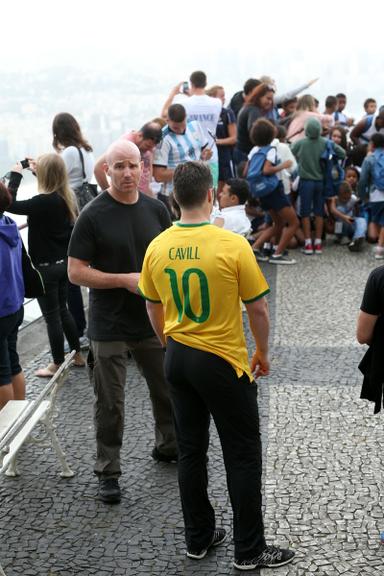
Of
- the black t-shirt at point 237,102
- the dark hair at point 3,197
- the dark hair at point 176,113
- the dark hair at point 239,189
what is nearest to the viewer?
the dark hair at point 3,197

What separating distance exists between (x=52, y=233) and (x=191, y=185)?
9.63 ft

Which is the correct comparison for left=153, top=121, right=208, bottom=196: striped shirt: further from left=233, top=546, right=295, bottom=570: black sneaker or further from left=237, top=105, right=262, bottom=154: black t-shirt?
left=233, top=546, right=295, bottom=570: black sneaker

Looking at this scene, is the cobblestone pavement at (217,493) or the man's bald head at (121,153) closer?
the cobblestone pavement at (217,493)

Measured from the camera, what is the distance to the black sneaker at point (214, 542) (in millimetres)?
3951

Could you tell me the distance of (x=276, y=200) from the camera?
32.4 feet

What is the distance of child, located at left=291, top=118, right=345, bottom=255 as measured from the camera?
33.9 feet

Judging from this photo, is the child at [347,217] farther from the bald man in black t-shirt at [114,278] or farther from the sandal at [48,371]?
the bald man in black t-shirt at [114,278]

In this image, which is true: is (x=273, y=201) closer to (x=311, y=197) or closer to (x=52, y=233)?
(x=311, y=197)

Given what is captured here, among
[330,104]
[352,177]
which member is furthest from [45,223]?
[330,104]

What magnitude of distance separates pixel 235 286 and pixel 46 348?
4077 millimetres

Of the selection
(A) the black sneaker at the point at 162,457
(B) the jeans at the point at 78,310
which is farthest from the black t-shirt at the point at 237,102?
(A) the black sneaker at the point at 162,457

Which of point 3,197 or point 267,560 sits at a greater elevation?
point 3,197

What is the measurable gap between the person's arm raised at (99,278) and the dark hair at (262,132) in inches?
210

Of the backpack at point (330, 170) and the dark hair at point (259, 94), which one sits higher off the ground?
the dark hair at point (259, 94)
